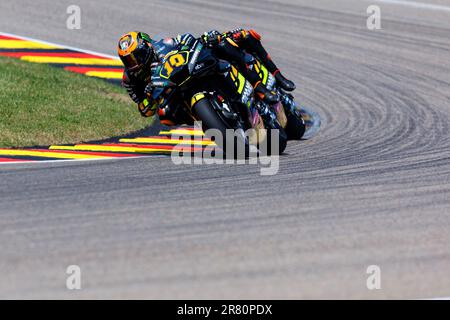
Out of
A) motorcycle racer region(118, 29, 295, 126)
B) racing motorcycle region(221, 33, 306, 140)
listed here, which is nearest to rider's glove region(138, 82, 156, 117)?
motorcycle racer region(118, 29, 295, 126)

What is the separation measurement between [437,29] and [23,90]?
27.1 feet

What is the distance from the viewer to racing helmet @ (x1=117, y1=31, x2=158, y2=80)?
37.0 feet

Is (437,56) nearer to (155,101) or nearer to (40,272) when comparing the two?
(155,101)

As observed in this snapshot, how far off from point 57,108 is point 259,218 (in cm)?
566

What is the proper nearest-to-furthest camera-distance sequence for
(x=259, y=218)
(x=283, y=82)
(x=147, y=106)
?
(x=259, y=218)
(x=147, y=106)
(x=283, y=82)

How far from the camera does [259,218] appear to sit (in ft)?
29.8

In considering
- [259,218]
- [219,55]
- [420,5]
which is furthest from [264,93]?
[420,5]

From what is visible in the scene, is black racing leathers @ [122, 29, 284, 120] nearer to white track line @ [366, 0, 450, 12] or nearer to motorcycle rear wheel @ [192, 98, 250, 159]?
motorcycle rear wheel @ [192, 98, 250, 159]

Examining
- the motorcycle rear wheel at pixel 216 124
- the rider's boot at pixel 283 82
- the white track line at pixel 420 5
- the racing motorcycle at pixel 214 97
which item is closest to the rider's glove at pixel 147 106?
the racing motorcycle at pixel 214 97

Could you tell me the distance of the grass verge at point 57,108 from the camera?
12.8m

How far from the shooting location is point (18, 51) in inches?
696

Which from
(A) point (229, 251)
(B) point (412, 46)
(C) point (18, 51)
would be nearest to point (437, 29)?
(B) point (412, 46)

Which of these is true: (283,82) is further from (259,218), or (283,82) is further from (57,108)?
(259,218)

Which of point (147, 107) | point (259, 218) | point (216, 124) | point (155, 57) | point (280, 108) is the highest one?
point (155, 57)
